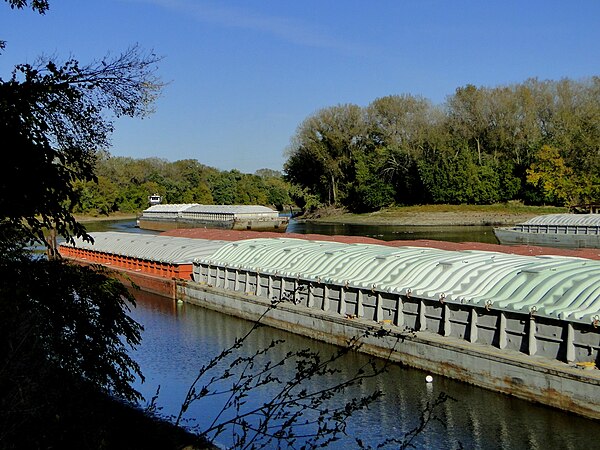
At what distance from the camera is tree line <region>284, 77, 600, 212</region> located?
10819 centimetres

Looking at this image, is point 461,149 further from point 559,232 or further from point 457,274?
point 457,274

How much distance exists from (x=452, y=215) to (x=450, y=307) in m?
92.8

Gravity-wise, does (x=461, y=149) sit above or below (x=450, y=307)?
above

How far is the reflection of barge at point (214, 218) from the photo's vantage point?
395 feet

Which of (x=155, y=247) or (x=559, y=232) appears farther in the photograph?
(x=559, y=232)

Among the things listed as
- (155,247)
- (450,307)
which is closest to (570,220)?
(155,247)

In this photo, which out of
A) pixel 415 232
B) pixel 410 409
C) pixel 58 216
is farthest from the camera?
pixel 415 232

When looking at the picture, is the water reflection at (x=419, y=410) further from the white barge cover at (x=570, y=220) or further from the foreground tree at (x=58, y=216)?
the white barge cover at (x=570, y=220)

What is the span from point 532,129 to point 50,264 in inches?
4507

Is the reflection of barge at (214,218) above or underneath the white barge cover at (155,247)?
underneath

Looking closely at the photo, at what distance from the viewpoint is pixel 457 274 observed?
27.3 meters

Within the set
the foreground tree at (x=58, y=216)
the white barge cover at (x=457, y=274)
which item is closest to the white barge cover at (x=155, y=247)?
the white barge cover at (x=457, y=274)

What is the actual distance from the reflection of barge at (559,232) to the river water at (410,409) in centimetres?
4063

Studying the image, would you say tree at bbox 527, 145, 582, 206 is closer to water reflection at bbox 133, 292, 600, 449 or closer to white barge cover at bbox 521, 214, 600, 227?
white barge cover at bbox 521, 214, 600, 227
